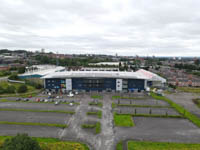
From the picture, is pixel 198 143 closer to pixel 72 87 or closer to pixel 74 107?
pixel 74 107

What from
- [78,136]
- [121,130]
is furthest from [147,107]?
[78,136]

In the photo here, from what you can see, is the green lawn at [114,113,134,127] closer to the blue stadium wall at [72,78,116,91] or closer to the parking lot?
the parking lot

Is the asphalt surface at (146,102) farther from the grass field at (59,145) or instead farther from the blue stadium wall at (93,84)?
the grass field at (59,145)

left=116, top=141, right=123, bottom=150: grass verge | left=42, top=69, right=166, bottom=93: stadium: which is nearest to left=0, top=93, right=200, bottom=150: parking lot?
left=116, top=141, right=123, bottom=150: grass verge

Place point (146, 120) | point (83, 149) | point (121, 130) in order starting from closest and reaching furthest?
point (83, 149) < point (121, 130) < point (146, 120)

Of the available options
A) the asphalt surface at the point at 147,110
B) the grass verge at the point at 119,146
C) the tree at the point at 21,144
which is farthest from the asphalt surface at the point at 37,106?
the tree at the point at 21,144

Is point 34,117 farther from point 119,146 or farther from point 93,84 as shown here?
point 93,84
